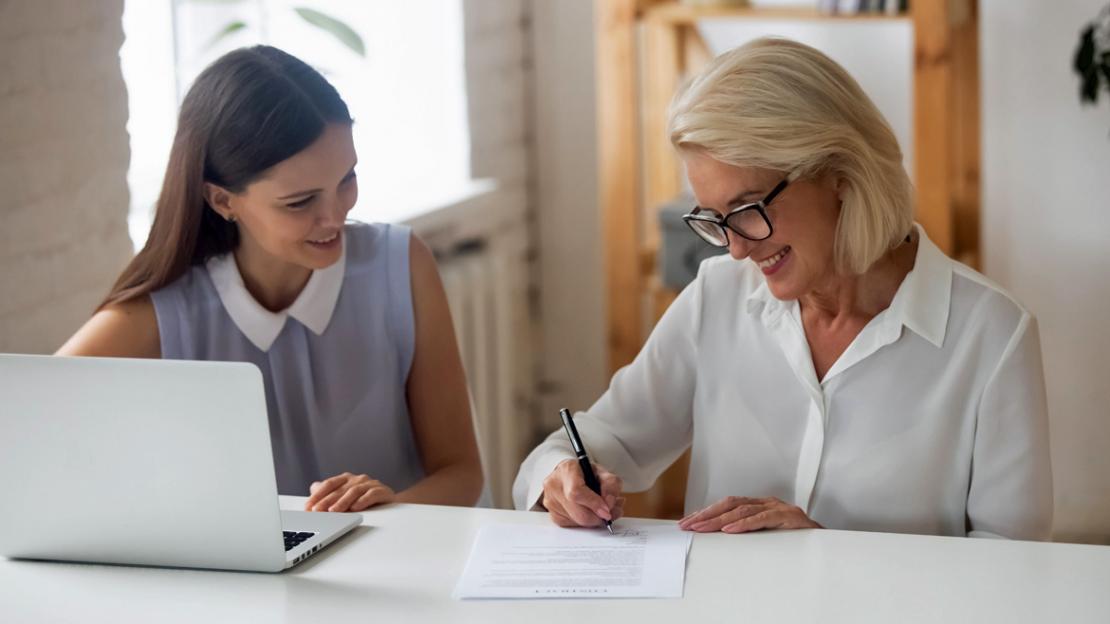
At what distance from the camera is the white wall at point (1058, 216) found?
3.15 meters

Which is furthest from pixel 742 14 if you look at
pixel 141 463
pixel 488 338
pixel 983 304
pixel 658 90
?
pixel 141 463

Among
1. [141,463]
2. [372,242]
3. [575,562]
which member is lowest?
[575,562]

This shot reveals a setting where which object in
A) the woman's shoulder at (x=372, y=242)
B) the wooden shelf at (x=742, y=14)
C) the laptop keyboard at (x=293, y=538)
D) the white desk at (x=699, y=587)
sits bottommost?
the white desk at (x=699, y=587)

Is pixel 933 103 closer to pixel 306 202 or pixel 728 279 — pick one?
pixel 728 279

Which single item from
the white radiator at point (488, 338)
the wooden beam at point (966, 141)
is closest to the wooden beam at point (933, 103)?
the wooden beam at point (966, 141)

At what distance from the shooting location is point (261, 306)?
201cm

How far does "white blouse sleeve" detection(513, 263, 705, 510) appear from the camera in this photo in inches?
72.9

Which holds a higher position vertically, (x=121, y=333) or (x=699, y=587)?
(x=121, y=333)

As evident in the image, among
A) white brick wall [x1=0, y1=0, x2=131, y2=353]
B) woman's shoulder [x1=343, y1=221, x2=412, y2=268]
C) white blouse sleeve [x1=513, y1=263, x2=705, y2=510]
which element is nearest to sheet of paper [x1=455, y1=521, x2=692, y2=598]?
white blouse sleeve [x1=513, y1=263, x2=705, y2=510]

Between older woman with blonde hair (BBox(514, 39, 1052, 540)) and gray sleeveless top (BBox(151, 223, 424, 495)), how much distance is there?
41cm

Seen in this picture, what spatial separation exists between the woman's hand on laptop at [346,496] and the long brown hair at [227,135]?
1.61 ft

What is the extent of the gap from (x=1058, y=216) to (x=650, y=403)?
1.77 metres

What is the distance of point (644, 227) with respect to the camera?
12.0ft

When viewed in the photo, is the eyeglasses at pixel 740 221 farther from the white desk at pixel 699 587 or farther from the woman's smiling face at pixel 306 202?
the woman's smiling face at pixel 306 202
